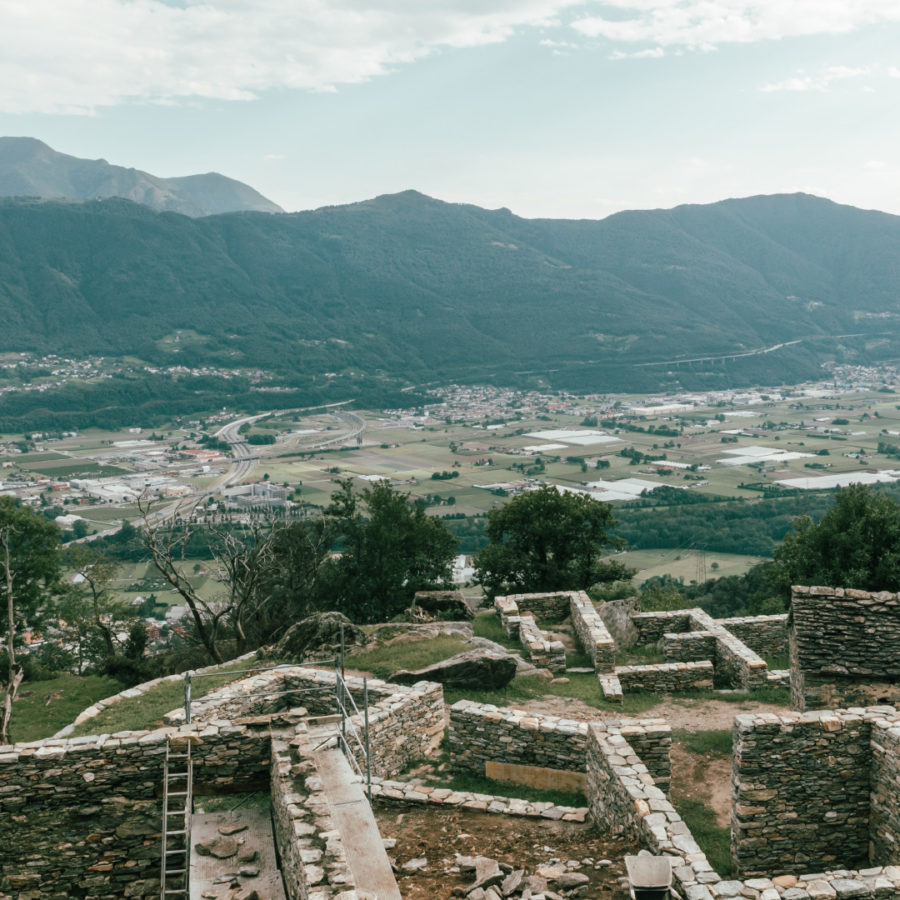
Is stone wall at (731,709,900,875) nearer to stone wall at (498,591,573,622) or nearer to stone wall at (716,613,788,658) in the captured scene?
stone wall at (716,613,788,658)

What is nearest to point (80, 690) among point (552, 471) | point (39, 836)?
point (39, 836)

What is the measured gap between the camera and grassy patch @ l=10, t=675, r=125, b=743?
2175cm

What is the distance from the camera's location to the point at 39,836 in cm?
1177

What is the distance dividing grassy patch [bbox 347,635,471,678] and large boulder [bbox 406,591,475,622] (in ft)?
14.4

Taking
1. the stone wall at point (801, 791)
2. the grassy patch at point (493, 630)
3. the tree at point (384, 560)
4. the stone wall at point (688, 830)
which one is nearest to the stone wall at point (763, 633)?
the grassy patch at point (493, 630)

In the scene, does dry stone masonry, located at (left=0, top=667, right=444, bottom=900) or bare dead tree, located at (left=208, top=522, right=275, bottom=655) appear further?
bare dead tree, located at (left=208, top=522, right=275, bottom=655)

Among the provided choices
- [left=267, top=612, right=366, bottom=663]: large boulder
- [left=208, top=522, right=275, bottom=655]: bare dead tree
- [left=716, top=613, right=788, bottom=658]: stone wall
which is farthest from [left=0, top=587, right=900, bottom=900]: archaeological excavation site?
[left=208, top=522, right=275, bottom=655]: bare dead tree

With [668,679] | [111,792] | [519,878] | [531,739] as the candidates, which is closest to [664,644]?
[668,679]

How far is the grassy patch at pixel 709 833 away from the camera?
11.0 m

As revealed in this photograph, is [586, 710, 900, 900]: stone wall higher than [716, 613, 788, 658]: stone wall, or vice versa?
[586, 710, 900, 900]: stone wall

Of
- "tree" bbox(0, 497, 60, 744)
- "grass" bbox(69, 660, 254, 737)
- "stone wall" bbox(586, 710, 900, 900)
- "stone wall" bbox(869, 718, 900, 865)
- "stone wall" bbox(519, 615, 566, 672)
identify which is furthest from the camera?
"tree" bbox(0, 497, 60, 744)

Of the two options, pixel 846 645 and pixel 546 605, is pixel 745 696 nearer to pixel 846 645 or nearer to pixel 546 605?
pixel 846 645

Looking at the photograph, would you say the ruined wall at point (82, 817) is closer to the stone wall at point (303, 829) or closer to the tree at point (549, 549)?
the stone wall at point (303, 829)

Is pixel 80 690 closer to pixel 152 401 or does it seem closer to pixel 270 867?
pixel 270 867
